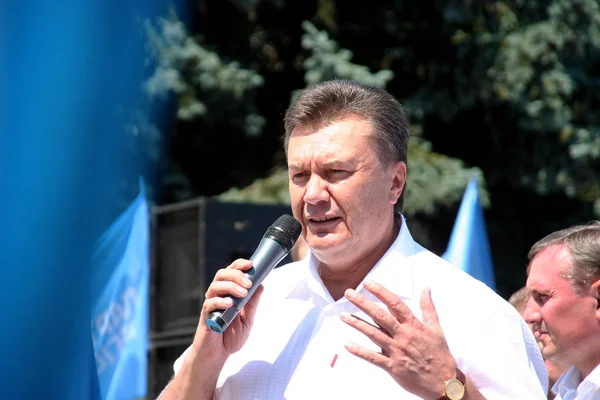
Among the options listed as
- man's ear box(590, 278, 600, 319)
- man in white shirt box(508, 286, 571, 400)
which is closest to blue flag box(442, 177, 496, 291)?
man in white shirt box(508, 286, 571, 400)

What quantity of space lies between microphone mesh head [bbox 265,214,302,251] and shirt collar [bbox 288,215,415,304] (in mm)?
155

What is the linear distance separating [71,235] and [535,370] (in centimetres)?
126

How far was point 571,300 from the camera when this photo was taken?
3264 mm

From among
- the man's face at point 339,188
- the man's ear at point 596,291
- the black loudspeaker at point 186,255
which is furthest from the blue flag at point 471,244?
the man's face at point 339,188

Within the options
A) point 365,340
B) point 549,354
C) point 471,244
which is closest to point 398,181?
point 365,340

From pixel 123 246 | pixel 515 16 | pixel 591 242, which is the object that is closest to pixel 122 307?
pixel 123 246

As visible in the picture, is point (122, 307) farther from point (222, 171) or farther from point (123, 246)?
point (222, 171)

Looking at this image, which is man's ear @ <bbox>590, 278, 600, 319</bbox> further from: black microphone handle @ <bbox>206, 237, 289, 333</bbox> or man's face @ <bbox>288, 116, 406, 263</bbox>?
black microphone handle @ <bbox>206, 237, 289, 333</bbox>

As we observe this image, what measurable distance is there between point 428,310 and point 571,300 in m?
1.08

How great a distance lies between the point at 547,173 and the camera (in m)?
11.2

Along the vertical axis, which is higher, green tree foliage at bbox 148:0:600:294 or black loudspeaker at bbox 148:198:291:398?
green tree foliage at bbox 148:0:600:294

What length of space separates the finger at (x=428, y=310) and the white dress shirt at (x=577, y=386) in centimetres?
92

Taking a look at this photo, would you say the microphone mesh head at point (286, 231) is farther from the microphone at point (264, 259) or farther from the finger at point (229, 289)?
the finger at point (229, 289)

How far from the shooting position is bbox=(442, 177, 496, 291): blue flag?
20.3ft
